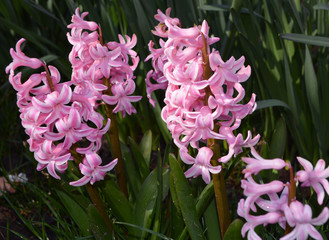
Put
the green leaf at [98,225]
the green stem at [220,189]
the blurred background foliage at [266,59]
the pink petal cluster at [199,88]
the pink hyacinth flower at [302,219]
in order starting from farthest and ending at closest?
the blurred background foliage at [266,59], the green leaf at [98,225], the green stem at [220,189], the pink petal cluster at [199,88], the pink hyacinth flower at [302,219]

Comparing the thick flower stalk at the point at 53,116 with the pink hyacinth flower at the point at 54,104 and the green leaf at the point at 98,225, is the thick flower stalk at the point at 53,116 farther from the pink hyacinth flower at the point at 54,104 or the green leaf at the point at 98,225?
the green leaf at the point at 98,225

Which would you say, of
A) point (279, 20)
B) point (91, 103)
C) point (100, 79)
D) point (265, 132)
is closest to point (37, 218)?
point (100, 79)

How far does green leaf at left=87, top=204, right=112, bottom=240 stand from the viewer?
1525mm

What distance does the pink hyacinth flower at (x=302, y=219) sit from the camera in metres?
1.05

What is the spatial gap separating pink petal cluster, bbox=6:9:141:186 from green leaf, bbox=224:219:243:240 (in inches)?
16.3

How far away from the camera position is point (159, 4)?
2.56 m

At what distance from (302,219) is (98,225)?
2.48 ft

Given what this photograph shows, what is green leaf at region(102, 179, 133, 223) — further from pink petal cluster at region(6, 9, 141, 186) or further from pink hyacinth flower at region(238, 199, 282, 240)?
pink hyacinth flower at region(238, 199, 282, 240)

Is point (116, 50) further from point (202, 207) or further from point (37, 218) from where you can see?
point (37, 218)

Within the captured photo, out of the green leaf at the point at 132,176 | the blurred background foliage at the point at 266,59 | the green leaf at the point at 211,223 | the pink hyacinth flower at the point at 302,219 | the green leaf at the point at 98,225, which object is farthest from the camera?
the blurred background foliage at the point at 266,59

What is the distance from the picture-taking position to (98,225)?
1.58m

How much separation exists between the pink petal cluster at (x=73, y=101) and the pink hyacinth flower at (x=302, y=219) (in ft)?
2.06

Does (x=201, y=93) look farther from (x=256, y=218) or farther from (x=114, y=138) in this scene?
(x=114, y=138)

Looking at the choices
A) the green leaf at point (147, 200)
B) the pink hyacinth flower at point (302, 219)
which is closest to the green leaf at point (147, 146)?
the green leaf at point (147, 200)
